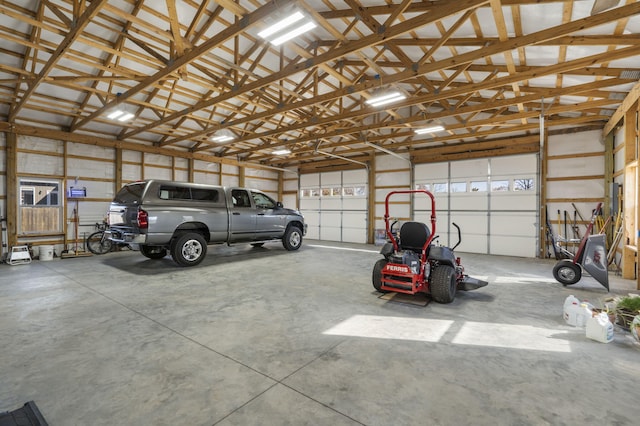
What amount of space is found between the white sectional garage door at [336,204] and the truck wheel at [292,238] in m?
4.09

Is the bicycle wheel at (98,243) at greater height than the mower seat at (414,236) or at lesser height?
lesser

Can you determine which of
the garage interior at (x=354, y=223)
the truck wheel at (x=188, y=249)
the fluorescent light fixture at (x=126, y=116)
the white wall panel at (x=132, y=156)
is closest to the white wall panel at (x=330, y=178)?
the garage interior at (x=354, y=223)

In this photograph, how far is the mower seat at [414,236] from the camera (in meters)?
4.52

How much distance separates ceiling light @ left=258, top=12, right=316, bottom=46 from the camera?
3.71 metres

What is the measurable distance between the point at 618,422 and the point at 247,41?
8.29 m

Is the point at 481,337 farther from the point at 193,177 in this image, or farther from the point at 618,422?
the point at 193,177

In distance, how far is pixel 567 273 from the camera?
5293mm

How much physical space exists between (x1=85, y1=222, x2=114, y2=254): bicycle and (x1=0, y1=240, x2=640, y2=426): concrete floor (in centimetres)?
426

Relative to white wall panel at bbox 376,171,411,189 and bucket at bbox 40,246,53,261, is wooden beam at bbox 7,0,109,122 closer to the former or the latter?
bucket at bbox 40,246,53,261

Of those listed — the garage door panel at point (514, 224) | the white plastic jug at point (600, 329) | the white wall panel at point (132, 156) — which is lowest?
the white plastic jug at point (600, 329)

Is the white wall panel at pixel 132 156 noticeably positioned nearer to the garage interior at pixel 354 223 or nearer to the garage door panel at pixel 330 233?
the garage interior at pixel 354 223

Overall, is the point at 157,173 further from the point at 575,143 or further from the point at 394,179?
the point at 575,143

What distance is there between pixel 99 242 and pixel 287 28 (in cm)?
903

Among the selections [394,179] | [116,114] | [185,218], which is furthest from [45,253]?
[394,179]
